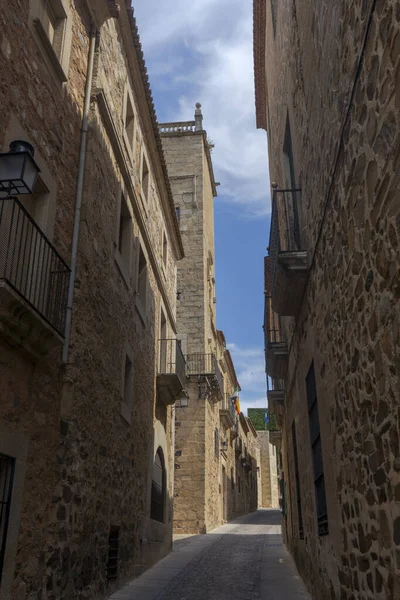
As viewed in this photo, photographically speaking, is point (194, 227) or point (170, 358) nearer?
point (170, 358)

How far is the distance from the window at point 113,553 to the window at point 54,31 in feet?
20.9

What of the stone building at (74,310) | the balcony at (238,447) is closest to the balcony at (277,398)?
the stone building at (74,310)

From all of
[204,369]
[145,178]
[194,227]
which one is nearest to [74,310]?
[145,178]

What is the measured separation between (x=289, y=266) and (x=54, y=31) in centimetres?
431

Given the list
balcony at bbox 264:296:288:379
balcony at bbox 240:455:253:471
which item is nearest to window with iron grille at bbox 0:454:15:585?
balcony at bbox 264:296:288:379

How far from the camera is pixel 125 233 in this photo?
397 inches

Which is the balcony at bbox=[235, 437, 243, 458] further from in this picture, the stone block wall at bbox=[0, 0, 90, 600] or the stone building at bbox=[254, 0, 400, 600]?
the stone block wall at bbox=[0, 0, 90, 600]

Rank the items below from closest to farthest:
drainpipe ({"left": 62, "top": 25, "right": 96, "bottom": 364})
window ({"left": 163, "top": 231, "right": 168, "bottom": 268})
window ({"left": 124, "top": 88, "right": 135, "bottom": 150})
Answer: drainpipe ({"left": 62, "top": 25, "right": 96, "bottom": 364})
window ({"left": 124, "top": 88, "right": 135, "bottom": 150})
window ({"left": 163, "top": 231, "right": 168, "bottom": 268})

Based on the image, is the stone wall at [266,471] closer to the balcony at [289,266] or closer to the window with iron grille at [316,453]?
the balcony at [289,266]

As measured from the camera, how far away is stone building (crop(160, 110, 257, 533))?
67.4ft

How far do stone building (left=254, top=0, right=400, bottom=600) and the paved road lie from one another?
0.92 m

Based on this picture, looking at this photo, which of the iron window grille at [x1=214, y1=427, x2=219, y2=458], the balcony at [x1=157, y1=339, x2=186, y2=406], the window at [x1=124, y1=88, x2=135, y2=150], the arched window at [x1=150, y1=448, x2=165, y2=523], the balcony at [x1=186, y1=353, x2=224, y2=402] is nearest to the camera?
the window at [x1=124, y1=88, x2=135, y2=150]

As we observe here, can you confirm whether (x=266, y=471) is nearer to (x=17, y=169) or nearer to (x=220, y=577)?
(x=220, y=577)

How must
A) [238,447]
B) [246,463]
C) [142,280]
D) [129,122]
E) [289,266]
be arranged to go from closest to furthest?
1. [289,266]
2. [129,122]
3. [142,280]
4. [238,447]
5. [246,463]
